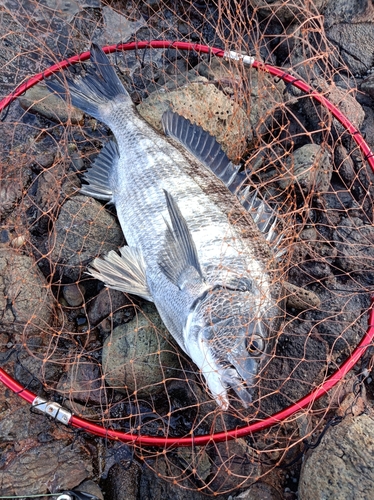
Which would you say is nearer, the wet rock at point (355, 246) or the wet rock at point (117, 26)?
the wet rock at point (355, 246)

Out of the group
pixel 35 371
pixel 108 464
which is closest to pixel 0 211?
pixel 35 371

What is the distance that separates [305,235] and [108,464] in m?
2.75

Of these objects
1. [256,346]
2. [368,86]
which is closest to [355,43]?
[368,86]

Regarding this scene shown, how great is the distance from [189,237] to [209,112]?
1735mm

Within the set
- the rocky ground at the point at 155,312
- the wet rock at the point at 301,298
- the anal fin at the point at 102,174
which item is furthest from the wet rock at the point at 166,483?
the anal fin at the point at 102,174

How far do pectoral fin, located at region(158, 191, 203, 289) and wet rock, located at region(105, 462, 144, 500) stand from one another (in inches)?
60.9

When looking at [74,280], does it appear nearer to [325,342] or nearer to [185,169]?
[185,169]

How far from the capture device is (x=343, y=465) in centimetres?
312

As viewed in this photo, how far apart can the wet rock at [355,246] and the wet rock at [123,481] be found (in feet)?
8.75

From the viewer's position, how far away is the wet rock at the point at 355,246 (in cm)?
445

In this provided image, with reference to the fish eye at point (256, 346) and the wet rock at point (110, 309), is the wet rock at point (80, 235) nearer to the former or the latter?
the wet rock at point (110, 309)

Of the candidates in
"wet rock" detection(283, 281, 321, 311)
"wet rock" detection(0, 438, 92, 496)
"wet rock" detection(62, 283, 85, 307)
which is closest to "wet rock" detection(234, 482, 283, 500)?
"wet rock" detection(0, 438, 92, 496)

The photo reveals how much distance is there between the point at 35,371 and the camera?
3.89 m

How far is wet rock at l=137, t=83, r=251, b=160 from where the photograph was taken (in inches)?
180
